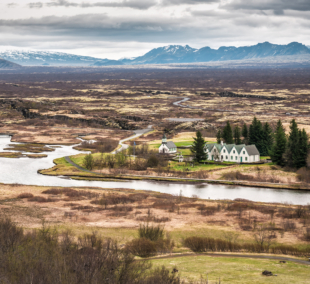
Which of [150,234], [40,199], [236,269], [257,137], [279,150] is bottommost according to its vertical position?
[40,199]

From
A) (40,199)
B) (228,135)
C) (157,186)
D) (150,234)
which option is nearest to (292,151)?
(228,135)

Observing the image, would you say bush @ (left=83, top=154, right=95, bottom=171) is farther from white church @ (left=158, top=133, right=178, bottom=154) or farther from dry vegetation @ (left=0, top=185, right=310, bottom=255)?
dry vegetation @ (left=0, top=185, right=310, bottom=255)

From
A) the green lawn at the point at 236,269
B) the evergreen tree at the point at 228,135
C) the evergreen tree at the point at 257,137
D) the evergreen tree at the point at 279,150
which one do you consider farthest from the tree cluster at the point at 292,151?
the green lawn at the point at 236,269

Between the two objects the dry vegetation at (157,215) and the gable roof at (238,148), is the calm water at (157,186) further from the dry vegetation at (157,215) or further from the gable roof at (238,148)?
the gable roof at (238,148)

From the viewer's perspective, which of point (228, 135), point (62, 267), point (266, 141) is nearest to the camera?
point (62, 267)

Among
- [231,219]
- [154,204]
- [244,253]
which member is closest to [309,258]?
[244,253]

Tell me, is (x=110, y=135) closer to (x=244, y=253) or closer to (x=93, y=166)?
(x=93, y=166)

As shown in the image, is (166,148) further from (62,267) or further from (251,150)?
(62,267)
